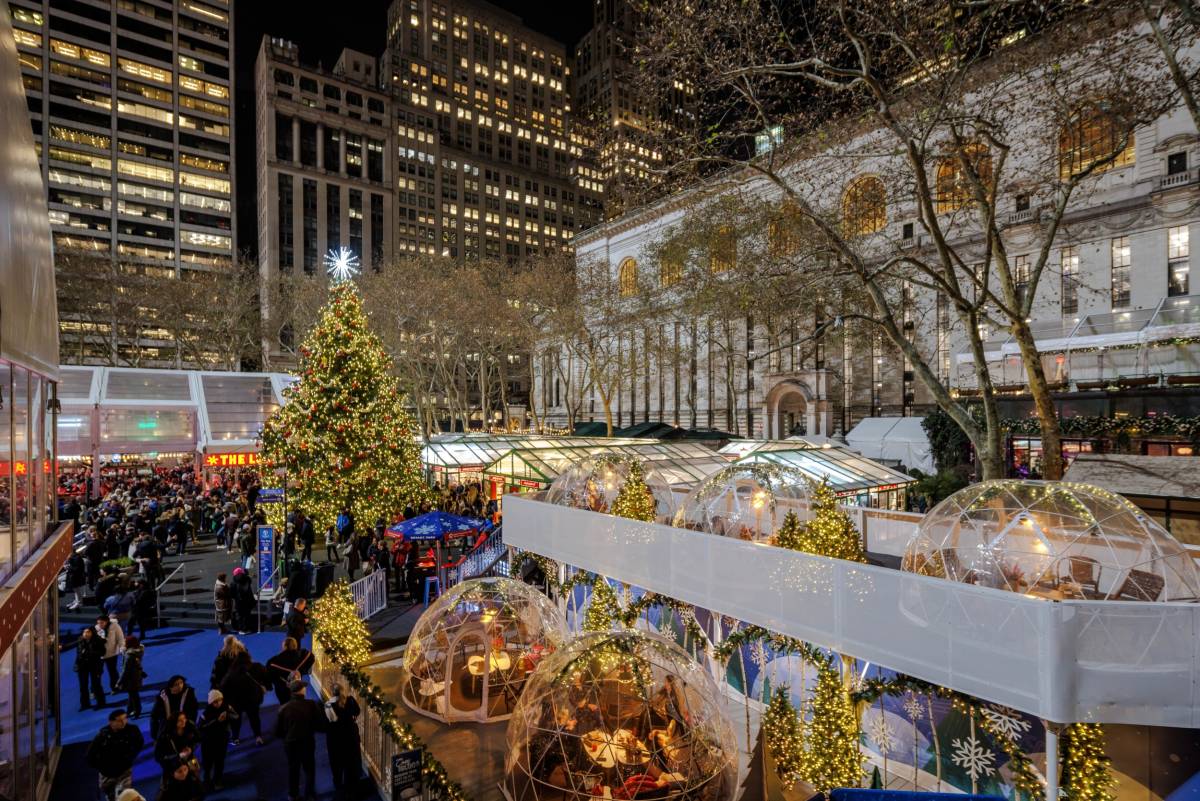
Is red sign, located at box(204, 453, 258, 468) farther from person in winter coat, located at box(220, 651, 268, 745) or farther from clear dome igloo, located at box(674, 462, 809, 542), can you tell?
clear dome igloo, located at box(674, 462, 809, 542)

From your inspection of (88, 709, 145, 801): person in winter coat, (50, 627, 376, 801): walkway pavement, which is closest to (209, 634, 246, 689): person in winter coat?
(50, 627, 376, 801): walkway pavement

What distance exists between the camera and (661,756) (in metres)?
6.25

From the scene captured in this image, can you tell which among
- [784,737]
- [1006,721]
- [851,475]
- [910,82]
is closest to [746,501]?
[784,737]

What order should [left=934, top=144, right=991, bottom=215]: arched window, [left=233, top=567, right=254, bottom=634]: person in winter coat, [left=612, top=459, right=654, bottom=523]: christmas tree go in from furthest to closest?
[left=233, top=567, right=254, bottom=634]: person in winter coat, [left=934, top=144, right=991, bottom=215]: arched window, [left=612, top=459, right=654, bottom=523]: christmas tree

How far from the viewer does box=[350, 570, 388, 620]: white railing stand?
13.2 metres

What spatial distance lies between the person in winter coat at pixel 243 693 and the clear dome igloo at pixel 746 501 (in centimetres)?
639

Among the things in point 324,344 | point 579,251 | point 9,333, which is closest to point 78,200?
point 579,251

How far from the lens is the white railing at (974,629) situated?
4465mm

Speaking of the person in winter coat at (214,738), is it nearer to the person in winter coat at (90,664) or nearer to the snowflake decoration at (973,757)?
the person in winter coat at (90,664)

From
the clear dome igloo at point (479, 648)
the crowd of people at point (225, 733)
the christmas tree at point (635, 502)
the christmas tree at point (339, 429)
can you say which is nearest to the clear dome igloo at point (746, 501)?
the christmas tree at point (635, 502)

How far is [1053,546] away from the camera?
5836 millimetres

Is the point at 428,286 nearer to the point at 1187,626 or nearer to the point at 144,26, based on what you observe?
the point at 1187,626

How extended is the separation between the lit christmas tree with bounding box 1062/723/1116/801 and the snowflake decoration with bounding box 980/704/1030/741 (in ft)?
2.13

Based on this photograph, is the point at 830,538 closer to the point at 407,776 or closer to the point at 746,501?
the point at 746,501
